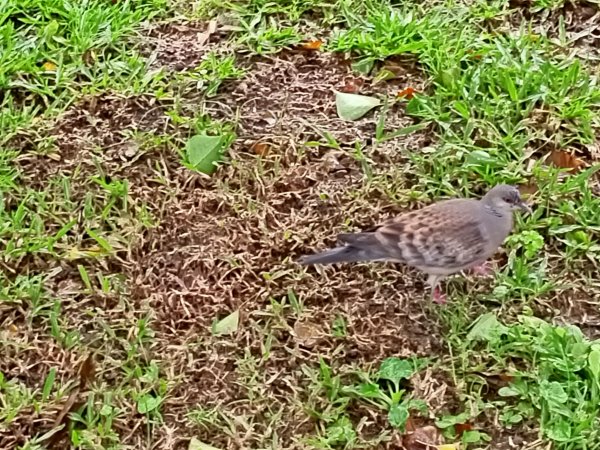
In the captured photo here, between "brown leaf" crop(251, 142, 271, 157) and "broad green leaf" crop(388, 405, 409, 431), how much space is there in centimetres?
145

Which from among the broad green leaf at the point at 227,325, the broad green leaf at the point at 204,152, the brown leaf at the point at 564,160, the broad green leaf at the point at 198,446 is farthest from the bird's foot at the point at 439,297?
the broad green leaf at the point at 204,152

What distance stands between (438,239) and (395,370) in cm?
50

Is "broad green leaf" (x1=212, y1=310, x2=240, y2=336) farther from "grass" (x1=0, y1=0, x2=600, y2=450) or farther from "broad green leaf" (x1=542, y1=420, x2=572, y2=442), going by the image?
"broad green leaf" (x1=542, y1=420, x2=572, y2=442)

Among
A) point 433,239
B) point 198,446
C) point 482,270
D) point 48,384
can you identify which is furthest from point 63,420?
point 482,270

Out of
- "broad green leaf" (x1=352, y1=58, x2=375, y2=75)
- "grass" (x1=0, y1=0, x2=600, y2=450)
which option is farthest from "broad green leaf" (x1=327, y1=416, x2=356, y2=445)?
"broad green leaf" (x1=352, y1=58, x2=375, y2=75)

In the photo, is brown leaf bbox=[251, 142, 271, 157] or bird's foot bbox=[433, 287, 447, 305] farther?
brown leaf bbox=[251, 142, 271, 157]

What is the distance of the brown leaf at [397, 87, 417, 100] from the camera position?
15.1 feet

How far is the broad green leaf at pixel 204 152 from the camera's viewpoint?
4.34 meters

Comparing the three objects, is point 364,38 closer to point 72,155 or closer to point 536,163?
point 536,163

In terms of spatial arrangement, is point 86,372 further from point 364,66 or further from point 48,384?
point 364,66

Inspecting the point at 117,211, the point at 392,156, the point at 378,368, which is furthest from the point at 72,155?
the point at 378,368

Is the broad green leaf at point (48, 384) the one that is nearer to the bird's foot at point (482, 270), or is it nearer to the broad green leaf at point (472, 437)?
the broad green leaf at point (472, 437)

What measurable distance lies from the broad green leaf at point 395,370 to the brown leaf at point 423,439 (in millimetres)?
201

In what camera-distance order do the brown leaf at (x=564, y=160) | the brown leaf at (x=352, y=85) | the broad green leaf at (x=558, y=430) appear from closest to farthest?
the broad green leaf at (x=558, y=430)
the brown leaf at (x=564, y=160)
the brown leaf at (x=352, y=85)
